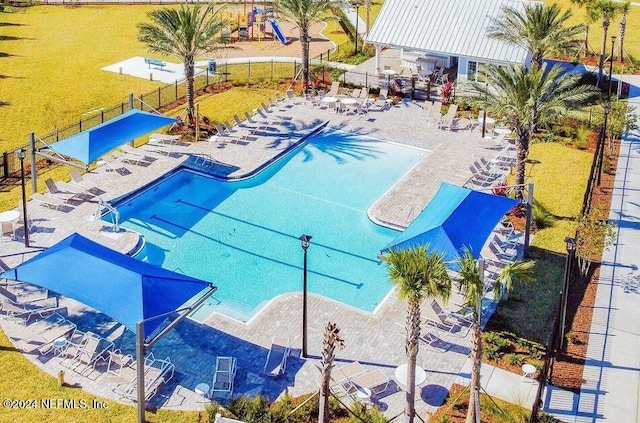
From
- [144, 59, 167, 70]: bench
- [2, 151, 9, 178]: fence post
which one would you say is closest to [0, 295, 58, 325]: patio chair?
[2, 151, 9, 178]: fence post

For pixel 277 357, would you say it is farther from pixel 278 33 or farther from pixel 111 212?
pixel 278 33

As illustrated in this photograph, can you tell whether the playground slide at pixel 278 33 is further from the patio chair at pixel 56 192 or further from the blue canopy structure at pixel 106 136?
the patio chair at pixel 56 192

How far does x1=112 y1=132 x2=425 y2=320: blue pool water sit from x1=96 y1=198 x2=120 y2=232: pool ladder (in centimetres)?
44

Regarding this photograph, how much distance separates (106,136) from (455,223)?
15366mm

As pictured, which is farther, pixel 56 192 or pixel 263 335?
pixel 56 192

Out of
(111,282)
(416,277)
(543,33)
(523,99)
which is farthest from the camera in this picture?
(543,33)

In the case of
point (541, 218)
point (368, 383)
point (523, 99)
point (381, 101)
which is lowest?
point (368, 383)

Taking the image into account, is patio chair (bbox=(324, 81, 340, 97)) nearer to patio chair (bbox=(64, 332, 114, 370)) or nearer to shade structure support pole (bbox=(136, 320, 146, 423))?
patio chair (bbox=(64, 332, 114, 370))

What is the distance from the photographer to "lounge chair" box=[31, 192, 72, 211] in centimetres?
3009

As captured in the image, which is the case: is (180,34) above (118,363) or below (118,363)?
above

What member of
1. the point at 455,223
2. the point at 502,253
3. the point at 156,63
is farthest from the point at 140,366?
the point at 156,63

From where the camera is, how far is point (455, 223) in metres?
24.3

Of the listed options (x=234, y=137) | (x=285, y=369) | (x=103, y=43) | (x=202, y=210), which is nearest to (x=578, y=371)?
(x=285, y=369)

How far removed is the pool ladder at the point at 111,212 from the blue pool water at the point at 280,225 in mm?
438
